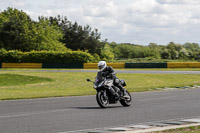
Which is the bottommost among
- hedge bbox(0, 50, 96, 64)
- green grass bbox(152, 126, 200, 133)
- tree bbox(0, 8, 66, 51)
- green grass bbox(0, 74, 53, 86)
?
green grass bbox(0, 74, 53, 86)

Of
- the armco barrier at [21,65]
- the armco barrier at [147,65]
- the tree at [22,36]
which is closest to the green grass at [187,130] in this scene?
the armco barrier at [147,65]

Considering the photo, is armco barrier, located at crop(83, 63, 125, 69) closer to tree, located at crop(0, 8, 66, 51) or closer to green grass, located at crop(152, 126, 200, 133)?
tree, located at crop(0, 8, 66, 51)

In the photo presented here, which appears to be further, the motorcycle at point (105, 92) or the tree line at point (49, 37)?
the tree line at point (49, 37)

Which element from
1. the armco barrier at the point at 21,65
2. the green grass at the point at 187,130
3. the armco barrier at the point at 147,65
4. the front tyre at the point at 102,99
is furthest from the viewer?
the armco barrier at the point at 21,65

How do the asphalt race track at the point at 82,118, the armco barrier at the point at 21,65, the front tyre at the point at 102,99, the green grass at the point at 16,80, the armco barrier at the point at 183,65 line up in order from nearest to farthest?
the asphalt race track at the point at 82,118, the front tyre at the point at 102,99, the green grass at the point at 16,80, the armco barrier at the point at 183,65, the armco barrier at the point at 21,65

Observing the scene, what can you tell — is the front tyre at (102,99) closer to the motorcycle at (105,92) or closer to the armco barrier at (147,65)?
the motorcycle at (105,92)

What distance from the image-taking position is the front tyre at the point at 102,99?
40.7 ft

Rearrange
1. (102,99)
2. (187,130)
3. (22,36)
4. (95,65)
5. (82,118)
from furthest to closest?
(22,36), (95,65), (102,99), (82,118), (187,130)

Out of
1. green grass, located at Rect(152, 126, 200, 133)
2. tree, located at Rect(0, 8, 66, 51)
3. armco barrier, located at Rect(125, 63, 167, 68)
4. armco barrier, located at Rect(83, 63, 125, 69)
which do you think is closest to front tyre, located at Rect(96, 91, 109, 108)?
green grass, located at Rect(152, 126, 200, 133)

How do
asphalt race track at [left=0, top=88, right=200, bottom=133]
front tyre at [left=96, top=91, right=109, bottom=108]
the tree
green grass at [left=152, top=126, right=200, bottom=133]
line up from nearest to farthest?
green grass at [left=152, top=126, right=200, bottom=133]
asphalt race track at [left=0, top=88, right=200, bottom=133]
front tyre at [left=96, top=91, right=109, bottom=108]
the tree

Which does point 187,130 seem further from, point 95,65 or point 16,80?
point 95,65

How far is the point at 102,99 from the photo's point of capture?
12.6 metres

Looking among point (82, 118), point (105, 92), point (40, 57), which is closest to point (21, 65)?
point (40, 57)

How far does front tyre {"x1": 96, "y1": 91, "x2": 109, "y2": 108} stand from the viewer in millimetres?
12391
